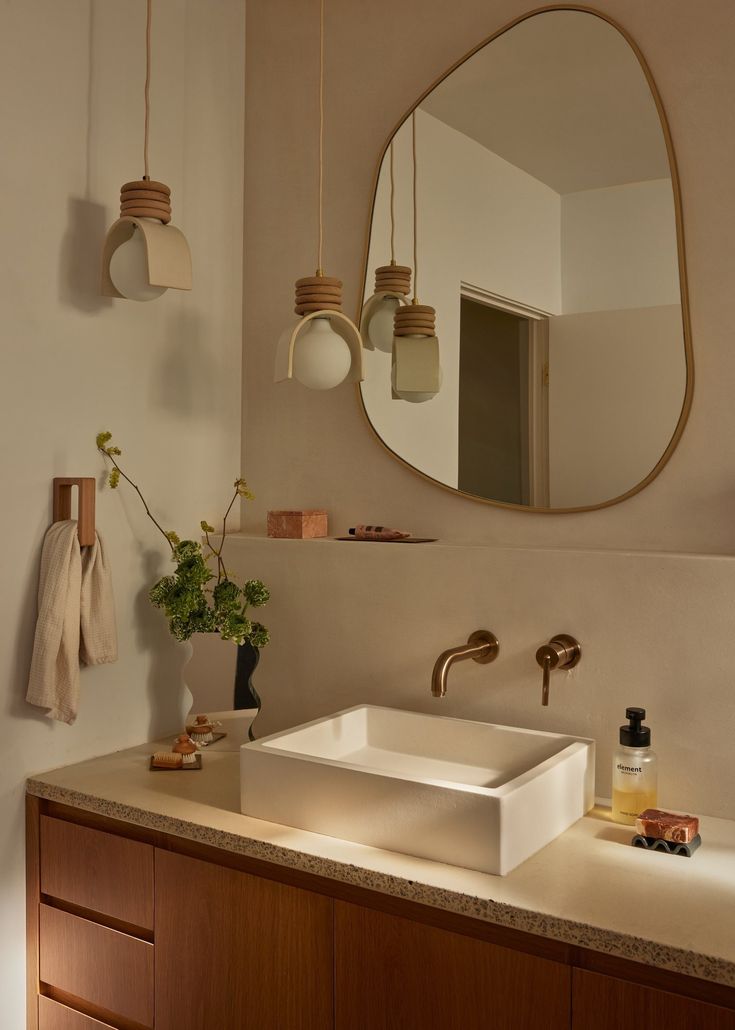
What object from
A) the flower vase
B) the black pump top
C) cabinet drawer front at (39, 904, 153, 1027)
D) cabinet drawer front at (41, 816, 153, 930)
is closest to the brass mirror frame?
the black pump top

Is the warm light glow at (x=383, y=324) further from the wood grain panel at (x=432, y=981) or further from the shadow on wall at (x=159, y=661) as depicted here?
the wood grain panel at (x=432, y=981)

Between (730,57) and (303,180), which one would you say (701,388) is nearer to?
(730,57)

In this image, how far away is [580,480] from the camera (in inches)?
68.8

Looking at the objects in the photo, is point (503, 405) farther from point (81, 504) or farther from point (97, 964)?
point (97, 964)

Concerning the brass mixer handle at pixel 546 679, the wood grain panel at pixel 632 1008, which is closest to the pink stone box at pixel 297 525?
the brass mixer handle at pixel 546 679

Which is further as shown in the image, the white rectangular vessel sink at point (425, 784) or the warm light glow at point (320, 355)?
the warm light glow at point (320, 355)

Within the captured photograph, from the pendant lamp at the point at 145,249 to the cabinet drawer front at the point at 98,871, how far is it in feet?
3.33

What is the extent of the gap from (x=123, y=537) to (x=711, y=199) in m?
1.33

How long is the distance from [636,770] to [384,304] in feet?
3.47

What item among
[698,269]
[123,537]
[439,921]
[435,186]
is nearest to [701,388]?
[698,269]

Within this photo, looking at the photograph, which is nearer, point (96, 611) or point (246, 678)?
point (96, 611)

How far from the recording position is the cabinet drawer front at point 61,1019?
65.7 inches

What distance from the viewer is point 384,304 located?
1949 mm

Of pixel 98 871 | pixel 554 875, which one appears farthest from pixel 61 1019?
pixel 554 875
